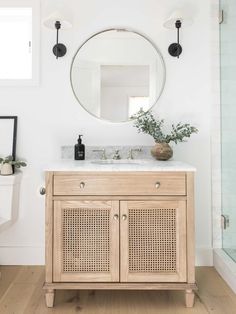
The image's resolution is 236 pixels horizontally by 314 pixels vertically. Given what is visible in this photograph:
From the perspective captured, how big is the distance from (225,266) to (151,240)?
0.70m

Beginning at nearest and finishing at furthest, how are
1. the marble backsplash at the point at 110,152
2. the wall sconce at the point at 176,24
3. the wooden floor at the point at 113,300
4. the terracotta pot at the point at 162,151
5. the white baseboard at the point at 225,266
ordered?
the wooden floor at the point at 113,300 → the white baseboard at the point at 225,266 → the terracotta pot at the point at 162,151 → the wall sconce at the point at 176,24 → the marble backsplash at the point at 110,152

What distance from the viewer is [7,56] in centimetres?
261

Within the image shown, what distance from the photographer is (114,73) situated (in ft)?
7.90

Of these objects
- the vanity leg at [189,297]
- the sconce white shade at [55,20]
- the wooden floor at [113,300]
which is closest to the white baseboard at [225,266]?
the wooden floor at [113,300]

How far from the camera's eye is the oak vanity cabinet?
180 cm

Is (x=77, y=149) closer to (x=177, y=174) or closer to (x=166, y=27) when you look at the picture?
(x=177, y=174)

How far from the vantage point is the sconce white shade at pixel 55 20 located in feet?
7.45

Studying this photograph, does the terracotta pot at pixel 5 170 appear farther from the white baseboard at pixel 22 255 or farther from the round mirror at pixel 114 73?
the round mirror at pixel 114 73

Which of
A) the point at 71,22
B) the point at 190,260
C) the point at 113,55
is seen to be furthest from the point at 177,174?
the point at 71,22

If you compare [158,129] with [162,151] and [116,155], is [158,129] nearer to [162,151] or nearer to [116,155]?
[162,151]

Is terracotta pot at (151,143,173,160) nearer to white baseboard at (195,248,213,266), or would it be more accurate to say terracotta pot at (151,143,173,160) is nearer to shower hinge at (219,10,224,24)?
white baseboard at (195,248,213,266)

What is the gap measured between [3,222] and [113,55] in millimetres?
1457

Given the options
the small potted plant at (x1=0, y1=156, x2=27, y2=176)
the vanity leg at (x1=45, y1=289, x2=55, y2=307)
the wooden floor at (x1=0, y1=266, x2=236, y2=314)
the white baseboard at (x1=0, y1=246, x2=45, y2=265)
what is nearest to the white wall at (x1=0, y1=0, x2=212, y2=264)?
the white baseboard at (x1=0, y1=246, x2=45, y2=265)

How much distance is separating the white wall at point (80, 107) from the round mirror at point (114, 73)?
0.19 feet
